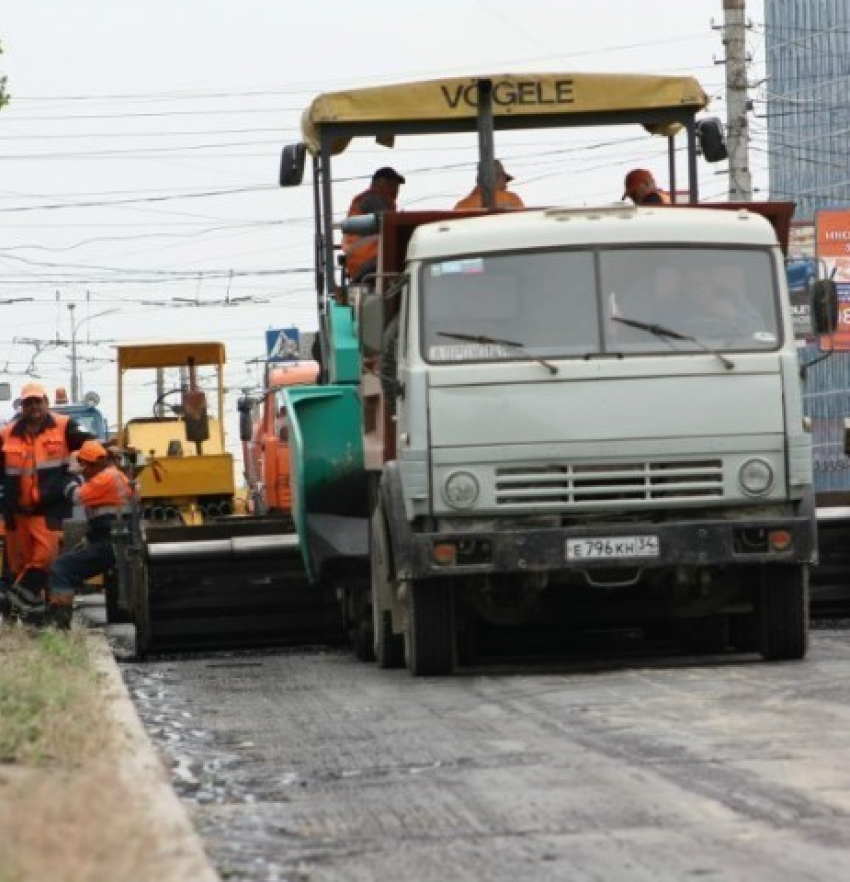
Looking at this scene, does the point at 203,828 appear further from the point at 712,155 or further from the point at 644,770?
the point at 712,155

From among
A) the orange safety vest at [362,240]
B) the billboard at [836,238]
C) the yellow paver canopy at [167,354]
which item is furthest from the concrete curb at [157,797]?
the billboard at [836,238]

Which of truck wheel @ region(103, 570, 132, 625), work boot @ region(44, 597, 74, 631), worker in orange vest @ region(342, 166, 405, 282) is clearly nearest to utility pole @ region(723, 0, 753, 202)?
truck wheel @ region(103, 570, 132, 625)

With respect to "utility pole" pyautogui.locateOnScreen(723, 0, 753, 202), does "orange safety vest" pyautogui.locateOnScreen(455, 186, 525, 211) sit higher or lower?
lower

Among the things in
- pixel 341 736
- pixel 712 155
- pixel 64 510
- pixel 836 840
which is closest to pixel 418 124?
pixel 712 155

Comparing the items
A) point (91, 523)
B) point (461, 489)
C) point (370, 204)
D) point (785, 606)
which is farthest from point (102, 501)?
point (785, 606)

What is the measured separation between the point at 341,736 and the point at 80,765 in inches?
97.9

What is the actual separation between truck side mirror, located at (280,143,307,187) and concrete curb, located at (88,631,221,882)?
4753mm

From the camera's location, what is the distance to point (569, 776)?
9969 mm

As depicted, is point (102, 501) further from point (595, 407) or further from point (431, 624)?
point (595, 407)

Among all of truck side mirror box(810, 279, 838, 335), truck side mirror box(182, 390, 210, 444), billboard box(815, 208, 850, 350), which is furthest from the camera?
billboard box(815, 208, 850, 350)

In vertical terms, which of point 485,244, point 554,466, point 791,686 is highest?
point 485,244

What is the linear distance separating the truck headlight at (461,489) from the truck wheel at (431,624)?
61cm

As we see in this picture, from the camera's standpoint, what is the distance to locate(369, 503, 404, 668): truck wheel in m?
16.2

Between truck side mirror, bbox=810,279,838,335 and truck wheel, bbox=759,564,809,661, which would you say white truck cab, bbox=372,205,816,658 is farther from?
truck side mirror, bbox=810,279,838,335
